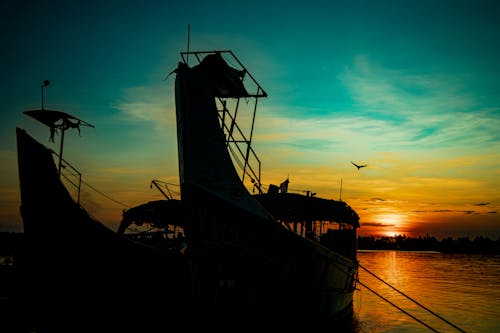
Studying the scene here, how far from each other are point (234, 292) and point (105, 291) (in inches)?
150

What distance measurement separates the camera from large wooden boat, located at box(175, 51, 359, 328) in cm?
845

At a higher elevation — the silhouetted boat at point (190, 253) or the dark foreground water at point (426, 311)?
the silhouetted boat at point (190, 253)

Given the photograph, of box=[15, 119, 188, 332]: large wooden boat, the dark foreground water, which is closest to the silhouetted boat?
box=[15, 119, 188, 332]: large wooden boat

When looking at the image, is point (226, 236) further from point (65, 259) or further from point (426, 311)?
point (426, 311)

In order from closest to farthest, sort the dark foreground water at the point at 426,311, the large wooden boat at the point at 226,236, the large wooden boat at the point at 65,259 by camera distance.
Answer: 1. the large wooden boat at the point at 226,236
2. the large wooden boat at the point at 65,259
3. the dark foreground water at the point at 426,311

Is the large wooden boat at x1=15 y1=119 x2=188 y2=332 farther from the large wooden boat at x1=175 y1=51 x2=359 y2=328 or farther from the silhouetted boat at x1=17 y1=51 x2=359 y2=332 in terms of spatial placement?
A: the large wooden boat at x1=175 y1=51 x2=359 y2=328

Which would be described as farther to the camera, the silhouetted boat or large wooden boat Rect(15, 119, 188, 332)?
large wooden boat Rect(15, 119, 188, 332)

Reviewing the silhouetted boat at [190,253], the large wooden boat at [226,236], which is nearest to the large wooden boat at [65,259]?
the silhouetted boat at [190,253]

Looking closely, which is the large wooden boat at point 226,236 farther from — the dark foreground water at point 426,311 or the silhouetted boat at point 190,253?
the dark foreground water at point 426,311

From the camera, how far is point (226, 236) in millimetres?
8742

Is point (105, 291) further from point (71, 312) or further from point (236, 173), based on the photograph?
point (236, 173)

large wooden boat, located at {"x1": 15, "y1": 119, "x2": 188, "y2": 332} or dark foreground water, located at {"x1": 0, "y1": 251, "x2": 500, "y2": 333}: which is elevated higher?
large wooden boat, located at {"x1": 15, "y1": 119, "x2": 188, "y2": 332}

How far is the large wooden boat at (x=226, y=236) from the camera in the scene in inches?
333

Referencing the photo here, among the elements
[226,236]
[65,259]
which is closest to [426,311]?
[226,236]
